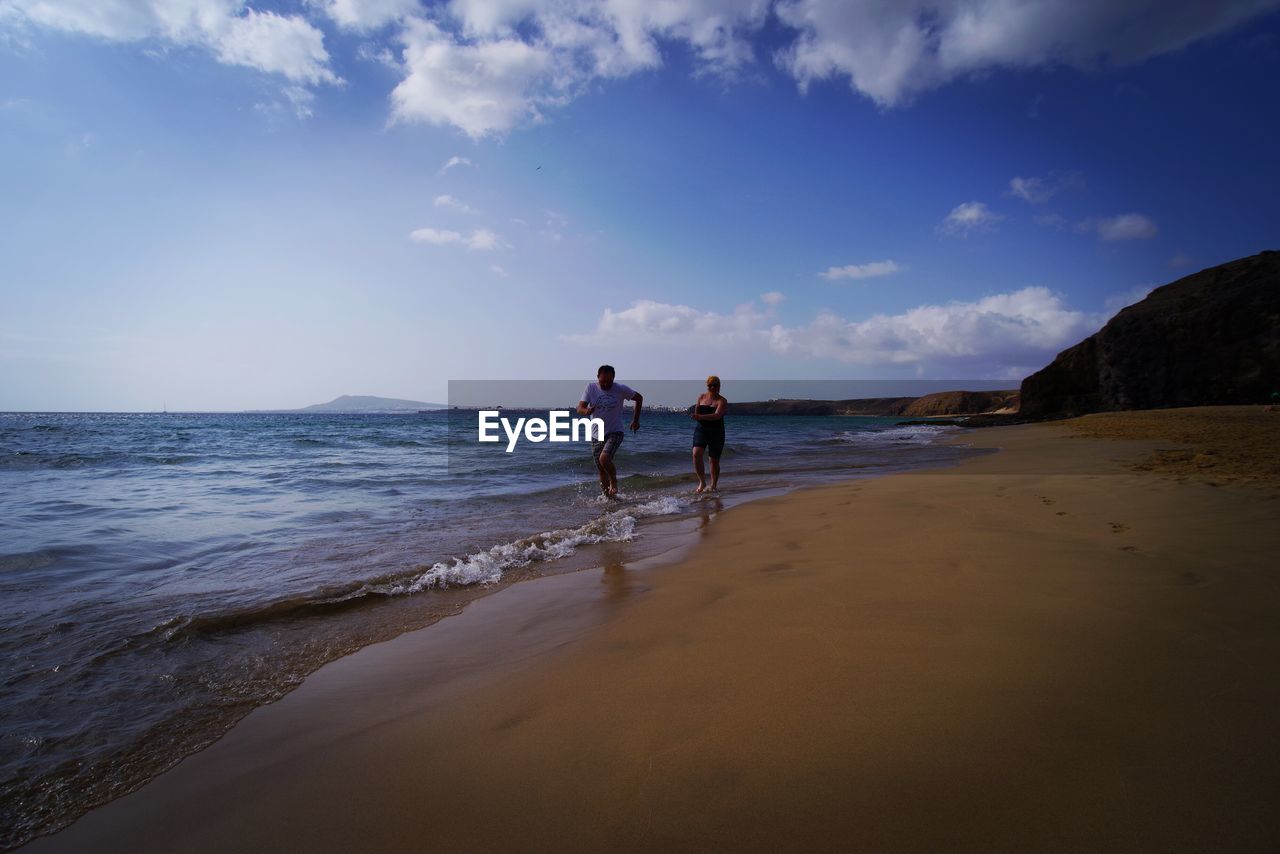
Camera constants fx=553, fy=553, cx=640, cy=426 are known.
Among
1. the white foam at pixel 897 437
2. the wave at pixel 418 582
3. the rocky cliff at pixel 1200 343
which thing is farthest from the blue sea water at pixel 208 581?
the rocky cliff at pixel 1200 343

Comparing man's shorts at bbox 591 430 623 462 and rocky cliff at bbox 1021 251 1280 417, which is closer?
man's shorts at bbox 591 430 623 462

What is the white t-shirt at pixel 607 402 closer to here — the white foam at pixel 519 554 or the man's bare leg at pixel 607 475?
the man's bare leg at pixel 607 475

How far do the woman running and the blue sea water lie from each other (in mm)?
456

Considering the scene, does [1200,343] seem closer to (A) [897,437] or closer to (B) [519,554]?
(A) [897,437]

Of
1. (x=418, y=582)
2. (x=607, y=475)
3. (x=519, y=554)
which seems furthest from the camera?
(x=607, y=475)

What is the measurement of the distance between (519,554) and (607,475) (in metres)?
3.51

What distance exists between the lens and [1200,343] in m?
25.4

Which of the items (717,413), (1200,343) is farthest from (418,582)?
(1200,343)

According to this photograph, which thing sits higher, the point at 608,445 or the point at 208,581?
the point at 608,445

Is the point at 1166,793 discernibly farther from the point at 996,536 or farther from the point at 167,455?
the point at 167,455

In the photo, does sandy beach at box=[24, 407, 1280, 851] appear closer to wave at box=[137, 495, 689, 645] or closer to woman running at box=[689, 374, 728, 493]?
wave at box=[137, 495, 689, 645]

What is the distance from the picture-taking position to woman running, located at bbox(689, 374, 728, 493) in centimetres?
852

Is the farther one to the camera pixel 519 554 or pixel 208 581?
pixel 519 554

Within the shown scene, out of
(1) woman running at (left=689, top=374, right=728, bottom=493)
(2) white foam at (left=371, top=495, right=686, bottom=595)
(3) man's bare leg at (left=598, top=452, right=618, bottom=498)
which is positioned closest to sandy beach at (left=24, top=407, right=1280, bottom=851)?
(2) white foam at (left=371, top=495, right=686, bottom=595)
